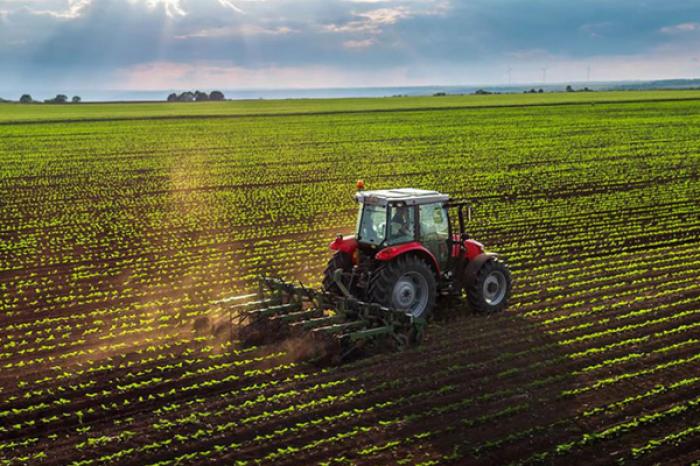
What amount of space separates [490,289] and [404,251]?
2326 mm

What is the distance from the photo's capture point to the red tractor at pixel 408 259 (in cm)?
1222

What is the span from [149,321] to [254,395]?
4.15 metres

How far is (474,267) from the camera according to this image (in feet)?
43.6

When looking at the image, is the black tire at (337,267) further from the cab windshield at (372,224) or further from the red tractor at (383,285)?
the cab windshield at (372,224)

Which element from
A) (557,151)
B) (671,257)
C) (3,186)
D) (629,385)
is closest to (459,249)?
(629,385)

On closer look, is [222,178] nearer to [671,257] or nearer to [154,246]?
[154,246]

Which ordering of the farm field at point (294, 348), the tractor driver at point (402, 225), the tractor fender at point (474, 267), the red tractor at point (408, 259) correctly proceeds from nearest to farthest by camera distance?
the farm field at point (294, 348) → the red tractor at point (408, 259) → the tractor driver at point (402, 225) → the tractor fender at point (474, 267)

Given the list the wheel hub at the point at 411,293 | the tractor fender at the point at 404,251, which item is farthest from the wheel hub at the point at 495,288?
the wheel hub at the point at 411,293

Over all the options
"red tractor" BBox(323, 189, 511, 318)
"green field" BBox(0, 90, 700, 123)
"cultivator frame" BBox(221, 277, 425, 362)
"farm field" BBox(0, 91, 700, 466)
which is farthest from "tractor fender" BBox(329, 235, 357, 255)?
"green field" BBox(0, 90, 700, 123)

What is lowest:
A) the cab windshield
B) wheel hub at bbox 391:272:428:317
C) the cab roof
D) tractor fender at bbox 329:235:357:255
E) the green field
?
wheel hub at bbox 391:272:428:317

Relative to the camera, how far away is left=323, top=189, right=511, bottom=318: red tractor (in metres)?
12.2

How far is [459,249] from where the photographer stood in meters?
13.5

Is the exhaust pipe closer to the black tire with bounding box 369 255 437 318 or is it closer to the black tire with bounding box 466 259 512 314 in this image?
the black tire with bounding box 369 255 437 318

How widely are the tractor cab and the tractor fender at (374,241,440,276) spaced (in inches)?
6.5
